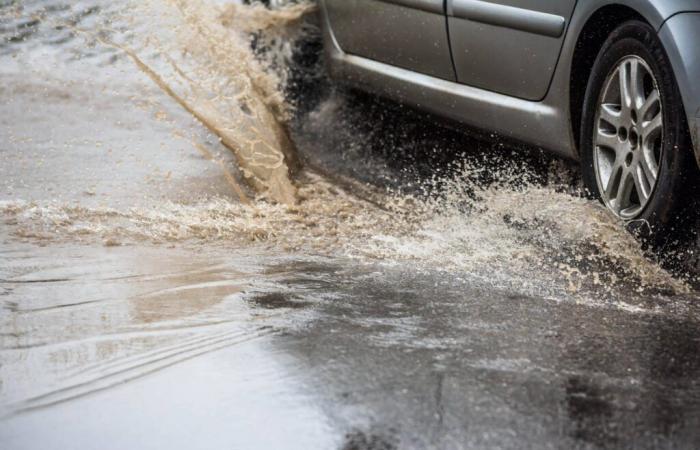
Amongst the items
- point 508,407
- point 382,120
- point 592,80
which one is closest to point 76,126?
point 382,120

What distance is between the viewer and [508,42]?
16.3 feet

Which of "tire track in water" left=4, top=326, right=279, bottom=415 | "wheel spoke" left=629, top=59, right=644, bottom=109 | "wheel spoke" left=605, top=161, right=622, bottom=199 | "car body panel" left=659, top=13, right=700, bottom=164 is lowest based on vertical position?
"tire track in water" left=4, top=326, right=279, bottom=415

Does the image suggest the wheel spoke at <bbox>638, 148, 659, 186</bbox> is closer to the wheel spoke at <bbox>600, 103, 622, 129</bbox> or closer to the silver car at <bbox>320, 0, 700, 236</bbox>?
the silver car at <bbox>320, 0, 700, 236</bbox>

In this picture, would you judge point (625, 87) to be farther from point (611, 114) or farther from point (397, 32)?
point (397, 32)

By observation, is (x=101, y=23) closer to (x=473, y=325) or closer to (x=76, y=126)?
(x=76, y=126)

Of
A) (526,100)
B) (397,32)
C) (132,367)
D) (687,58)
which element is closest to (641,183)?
(687,58)

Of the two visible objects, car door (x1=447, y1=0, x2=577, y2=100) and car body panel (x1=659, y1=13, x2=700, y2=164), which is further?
car door (x1=447, y1=0, x2=577, y2=100)

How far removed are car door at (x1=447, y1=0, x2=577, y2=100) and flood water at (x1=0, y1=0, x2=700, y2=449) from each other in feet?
1.46

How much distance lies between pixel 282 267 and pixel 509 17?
1474 mm

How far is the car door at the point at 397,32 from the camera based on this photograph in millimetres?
5477

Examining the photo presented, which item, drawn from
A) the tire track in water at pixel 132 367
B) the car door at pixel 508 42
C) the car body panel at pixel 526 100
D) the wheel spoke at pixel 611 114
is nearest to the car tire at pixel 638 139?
the wheel spoke at pixel 611 114

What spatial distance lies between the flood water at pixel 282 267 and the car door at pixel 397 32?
50 cm

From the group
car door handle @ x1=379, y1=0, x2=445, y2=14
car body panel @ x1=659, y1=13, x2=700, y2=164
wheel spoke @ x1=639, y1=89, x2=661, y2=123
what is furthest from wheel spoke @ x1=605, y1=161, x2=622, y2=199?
car door handle @ x1=379, y1=0, x2=445, y2=14

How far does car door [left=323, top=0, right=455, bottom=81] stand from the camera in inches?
216
